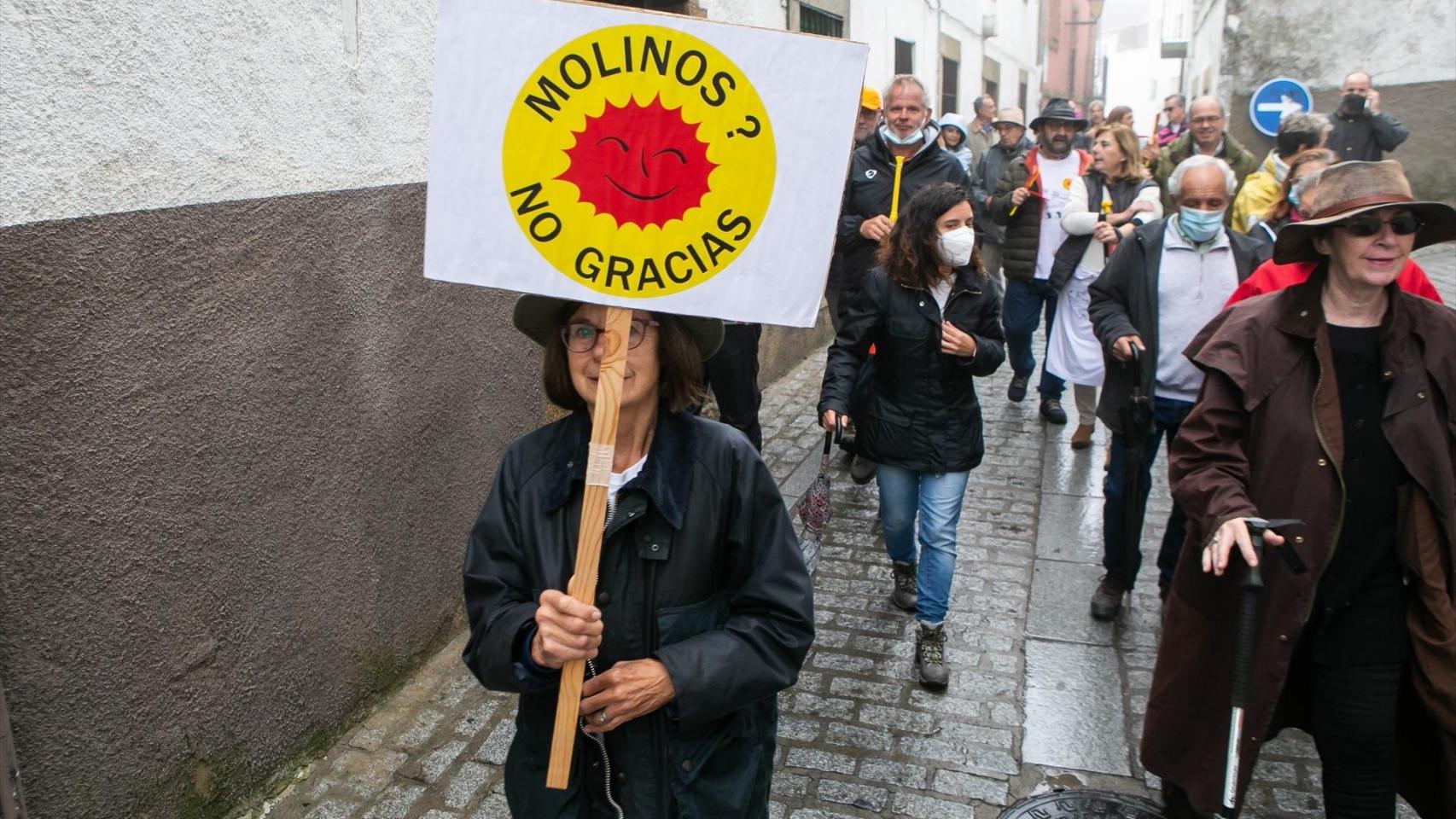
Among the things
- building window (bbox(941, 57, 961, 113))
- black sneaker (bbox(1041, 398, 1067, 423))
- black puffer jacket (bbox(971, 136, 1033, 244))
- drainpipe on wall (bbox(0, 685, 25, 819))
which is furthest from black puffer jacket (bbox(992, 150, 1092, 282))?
building window (bbox(941, 57, 961, 113))

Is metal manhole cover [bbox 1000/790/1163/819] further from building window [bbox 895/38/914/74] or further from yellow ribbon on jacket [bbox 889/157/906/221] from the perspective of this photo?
building window [bbox 895/38/914/74]

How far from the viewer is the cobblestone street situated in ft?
12.7

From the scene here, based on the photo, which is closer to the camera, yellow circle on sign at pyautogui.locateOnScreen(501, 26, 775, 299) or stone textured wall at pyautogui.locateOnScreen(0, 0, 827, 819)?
yellow circle on sign at pyautogui.locateOnScreen(501, 26, 775, 299)

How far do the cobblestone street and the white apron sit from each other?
1190 millimetres

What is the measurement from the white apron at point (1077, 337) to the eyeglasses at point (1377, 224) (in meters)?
3.91

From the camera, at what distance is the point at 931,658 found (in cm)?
459

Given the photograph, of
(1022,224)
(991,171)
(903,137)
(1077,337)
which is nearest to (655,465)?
(903,137)

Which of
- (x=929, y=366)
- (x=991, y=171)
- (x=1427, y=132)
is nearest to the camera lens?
(x=929, y=366)

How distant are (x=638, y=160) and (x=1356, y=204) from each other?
1.94 m

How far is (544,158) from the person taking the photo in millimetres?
2172

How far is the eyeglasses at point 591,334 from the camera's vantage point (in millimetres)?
2344

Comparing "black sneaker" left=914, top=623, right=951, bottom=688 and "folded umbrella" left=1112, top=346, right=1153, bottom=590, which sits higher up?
"folded umbrella" left=1112, top=346, right=1153, bottom=590

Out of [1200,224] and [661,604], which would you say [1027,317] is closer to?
[1200,224]

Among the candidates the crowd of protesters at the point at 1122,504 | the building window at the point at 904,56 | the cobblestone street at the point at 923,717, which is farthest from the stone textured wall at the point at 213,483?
the building window at the point at 904,56
